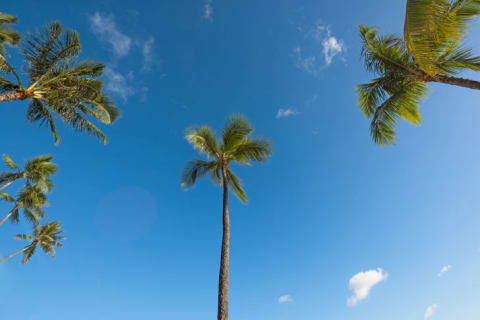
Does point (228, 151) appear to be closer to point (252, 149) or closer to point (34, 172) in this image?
point (252, 149)

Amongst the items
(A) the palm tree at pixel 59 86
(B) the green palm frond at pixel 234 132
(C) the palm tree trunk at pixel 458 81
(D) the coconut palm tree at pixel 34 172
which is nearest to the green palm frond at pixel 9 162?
(D) the coconut palm tree at pixel 34 172

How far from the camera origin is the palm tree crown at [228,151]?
41.9 ft

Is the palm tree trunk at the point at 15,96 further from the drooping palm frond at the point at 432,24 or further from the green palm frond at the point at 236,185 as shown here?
the drooping palm frond at the point at 432,24

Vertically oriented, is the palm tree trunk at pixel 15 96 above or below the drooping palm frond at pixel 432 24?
above

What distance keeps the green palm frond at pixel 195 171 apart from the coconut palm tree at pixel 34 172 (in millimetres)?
15783

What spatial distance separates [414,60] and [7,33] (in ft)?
56.4

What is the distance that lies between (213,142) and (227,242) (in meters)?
5.62

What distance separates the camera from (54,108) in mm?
11414

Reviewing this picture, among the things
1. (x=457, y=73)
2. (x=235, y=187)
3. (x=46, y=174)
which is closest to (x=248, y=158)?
(x=235, y=187)

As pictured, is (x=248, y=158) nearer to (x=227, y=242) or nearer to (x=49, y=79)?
(x=227, y=242)

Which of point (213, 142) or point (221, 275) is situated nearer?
point (221, 275)

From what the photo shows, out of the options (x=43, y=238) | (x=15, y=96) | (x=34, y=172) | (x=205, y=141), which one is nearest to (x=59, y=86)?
(x=15, y=96)

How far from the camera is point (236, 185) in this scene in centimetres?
1346

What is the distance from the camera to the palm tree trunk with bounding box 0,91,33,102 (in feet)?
29.3
